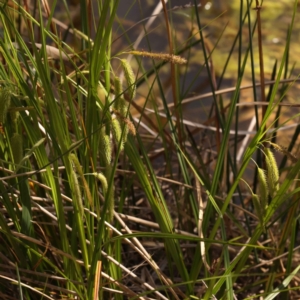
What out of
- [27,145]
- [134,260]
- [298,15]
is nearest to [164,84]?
[298,15]

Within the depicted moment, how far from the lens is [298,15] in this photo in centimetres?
183

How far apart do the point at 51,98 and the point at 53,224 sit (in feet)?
0.81

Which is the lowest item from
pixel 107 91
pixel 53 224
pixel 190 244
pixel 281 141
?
pixel 281 141

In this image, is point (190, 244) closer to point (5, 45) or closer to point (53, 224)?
point (53, 224)

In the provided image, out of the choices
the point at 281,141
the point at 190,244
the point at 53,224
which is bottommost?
the point at 281,141

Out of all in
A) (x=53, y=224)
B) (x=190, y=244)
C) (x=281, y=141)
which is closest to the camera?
(x=53, y=224)

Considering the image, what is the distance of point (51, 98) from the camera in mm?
688

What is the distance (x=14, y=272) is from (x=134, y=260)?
10.2 inches

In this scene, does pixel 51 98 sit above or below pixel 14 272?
above

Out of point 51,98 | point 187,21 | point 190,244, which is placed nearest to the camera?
point 51,98

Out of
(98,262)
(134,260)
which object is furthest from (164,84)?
(98,262)

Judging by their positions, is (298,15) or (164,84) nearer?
(164,84)

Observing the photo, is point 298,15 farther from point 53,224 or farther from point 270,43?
point 53,224

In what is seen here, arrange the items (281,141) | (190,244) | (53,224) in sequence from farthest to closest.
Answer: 1. (281,141)
2. (190,244)
3. (53,224)
